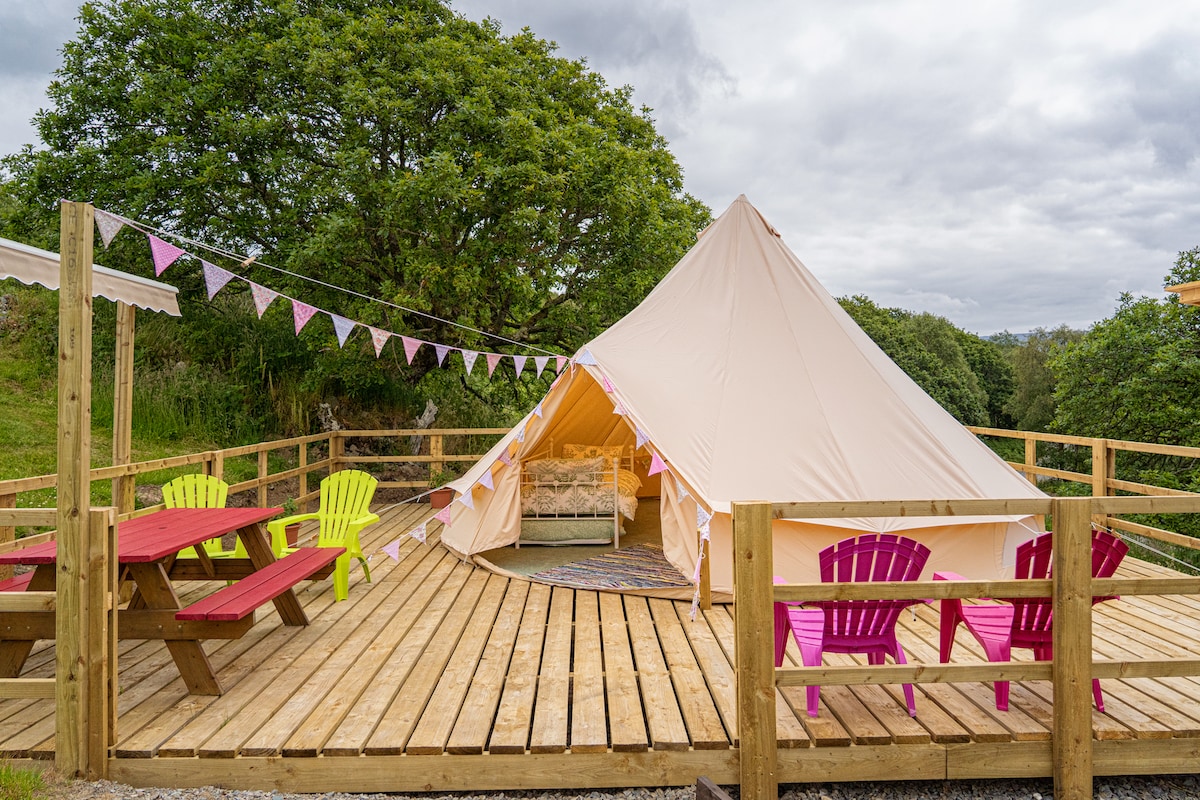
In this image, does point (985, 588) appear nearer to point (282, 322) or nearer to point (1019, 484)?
point (1019, 484)

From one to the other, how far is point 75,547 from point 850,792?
10.2 ft

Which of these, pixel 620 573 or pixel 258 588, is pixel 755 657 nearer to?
pixel 258 588

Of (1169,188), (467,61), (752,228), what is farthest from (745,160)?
(1169,188)

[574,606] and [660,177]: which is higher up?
[660,177]

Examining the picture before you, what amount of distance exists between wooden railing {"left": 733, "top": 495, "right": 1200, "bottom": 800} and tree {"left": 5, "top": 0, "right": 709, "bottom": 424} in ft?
17.7

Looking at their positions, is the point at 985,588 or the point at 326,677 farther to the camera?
the point at 326,677

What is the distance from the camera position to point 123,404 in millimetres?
4594

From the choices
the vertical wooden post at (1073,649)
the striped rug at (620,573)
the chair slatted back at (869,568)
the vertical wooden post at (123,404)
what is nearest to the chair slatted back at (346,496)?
the vertical wooden post at (123,404)

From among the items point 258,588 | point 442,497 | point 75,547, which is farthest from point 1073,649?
point 442,497

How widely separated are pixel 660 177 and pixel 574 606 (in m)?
7.77

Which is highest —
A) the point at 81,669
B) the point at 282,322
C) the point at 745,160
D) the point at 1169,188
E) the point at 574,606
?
the point at 1169,188

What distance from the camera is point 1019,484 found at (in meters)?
4.42

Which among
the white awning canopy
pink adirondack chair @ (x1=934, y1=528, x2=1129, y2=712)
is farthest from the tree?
pink adirondack chair @ (x1=934, y1=528, x2=1129, y2=712)

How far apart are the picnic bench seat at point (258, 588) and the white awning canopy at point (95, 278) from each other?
155 centimetres
